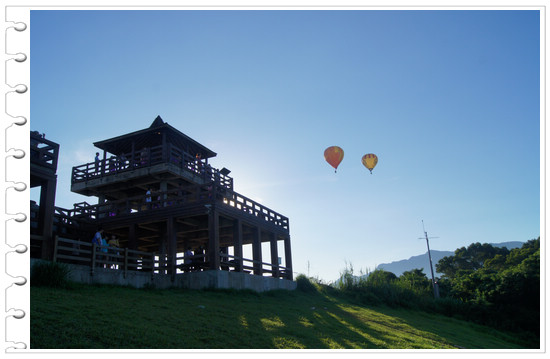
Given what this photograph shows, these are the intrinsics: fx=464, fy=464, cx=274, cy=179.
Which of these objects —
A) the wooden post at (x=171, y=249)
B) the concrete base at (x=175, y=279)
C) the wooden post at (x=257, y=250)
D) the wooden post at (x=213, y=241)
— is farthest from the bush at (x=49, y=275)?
the wooden post at (x=257, y=250)

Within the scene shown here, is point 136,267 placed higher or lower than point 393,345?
higher

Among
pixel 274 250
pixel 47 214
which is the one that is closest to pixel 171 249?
pixel 47 214

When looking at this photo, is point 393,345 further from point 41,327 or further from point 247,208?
point 247,208

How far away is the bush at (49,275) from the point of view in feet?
51.4

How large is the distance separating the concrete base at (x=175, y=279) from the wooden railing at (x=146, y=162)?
31.3ft

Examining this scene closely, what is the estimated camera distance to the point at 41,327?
964cm

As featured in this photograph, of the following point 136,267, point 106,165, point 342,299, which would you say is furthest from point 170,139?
point 342,299

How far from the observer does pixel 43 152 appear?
18.9 m

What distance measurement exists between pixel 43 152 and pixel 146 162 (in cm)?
1088

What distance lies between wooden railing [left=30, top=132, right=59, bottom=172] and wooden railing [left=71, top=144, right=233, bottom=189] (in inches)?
402

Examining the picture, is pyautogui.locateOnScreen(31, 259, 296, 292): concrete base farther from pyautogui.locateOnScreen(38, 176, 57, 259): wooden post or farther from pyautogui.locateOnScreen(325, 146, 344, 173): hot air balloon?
pyautogui.locateOnScreen(325, 146, 344, 173): hot air balloon

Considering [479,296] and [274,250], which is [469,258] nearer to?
[479,296]

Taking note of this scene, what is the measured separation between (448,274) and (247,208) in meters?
70.2

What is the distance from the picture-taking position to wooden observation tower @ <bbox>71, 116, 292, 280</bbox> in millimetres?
23359
